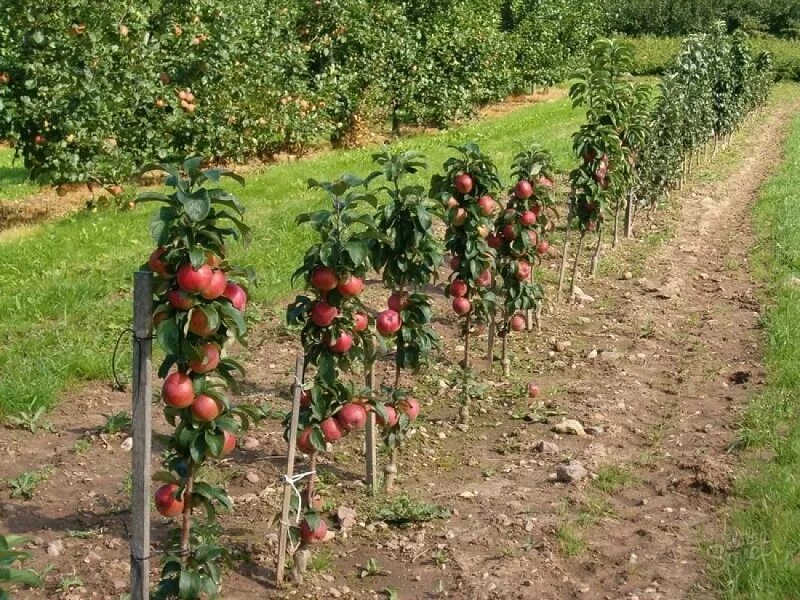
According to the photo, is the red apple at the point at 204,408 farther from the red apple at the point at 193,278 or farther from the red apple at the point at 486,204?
the red apple at the point at 486,204

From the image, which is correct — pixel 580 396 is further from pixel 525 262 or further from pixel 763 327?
pixel 763 327

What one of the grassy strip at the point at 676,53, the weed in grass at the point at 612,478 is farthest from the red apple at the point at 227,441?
the grassy strip at the point at 676,53

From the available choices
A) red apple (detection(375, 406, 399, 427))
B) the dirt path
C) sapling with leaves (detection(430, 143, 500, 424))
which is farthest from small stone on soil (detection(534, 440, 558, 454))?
red apple (detection(375, 406, 399, 427))

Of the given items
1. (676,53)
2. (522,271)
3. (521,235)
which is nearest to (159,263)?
(521,235)

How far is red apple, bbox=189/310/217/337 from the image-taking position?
10.4 feet

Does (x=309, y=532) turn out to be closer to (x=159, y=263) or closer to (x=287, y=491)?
(x=287, y=491)

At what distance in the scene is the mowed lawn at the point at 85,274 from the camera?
5.91m

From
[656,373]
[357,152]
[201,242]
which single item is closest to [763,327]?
[656,373]

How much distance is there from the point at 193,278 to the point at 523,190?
3.80m

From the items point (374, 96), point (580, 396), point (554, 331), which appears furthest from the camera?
point (374, 96)

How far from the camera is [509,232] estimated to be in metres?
6.60

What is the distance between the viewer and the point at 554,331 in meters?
7.73

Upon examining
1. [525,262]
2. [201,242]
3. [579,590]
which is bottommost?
[579,590]

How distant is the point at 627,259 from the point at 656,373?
3421mm
